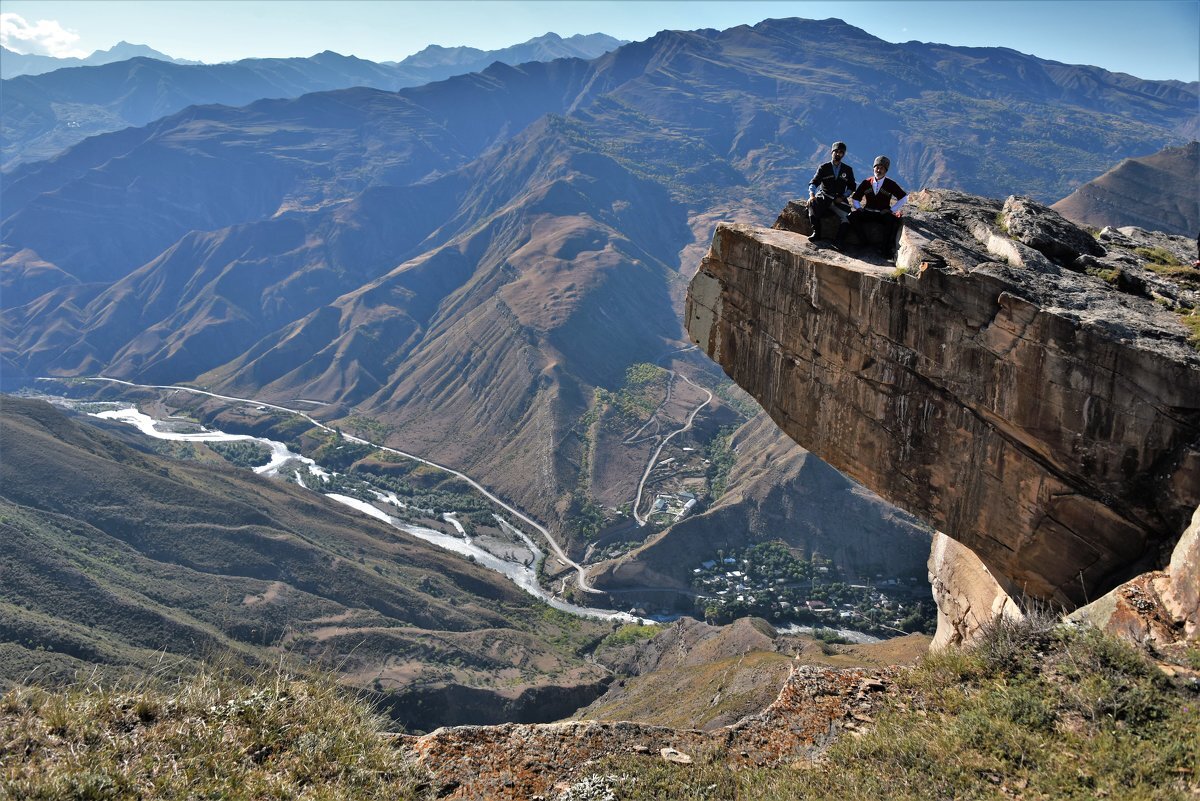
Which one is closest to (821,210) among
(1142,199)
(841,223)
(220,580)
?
(841,223)

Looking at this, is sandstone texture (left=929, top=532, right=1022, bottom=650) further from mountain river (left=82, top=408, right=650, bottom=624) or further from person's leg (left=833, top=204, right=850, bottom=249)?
mountain river (left=82, top=408, right=650, bottom=624)

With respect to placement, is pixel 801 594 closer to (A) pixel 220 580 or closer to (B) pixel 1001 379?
(A) pixel 220 580

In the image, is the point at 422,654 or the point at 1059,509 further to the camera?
the point at 422,654

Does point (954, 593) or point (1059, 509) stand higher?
point (1059, 509)

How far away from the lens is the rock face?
1141cm

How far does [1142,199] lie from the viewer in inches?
5901

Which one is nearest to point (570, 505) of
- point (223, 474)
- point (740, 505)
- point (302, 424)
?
point (740, 505)

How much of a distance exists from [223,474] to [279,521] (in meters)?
14.6

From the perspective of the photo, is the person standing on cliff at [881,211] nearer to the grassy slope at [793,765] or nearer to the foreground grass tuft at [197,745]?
the grassy slope at [793,765]

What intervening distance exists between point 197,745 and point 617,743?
614cm

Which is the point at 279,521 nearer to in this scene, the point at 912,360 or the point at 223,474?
the point at 223,474

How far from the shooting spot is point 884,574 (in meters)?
75.8

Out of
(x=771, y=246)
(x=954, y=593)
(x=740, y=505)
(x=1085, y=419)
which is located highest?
(x=771, y=246)

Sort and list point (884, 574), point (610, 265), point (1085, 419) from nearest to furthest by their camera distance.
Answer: point (1085, 419) → point (884, 574) → point (610, 265)
